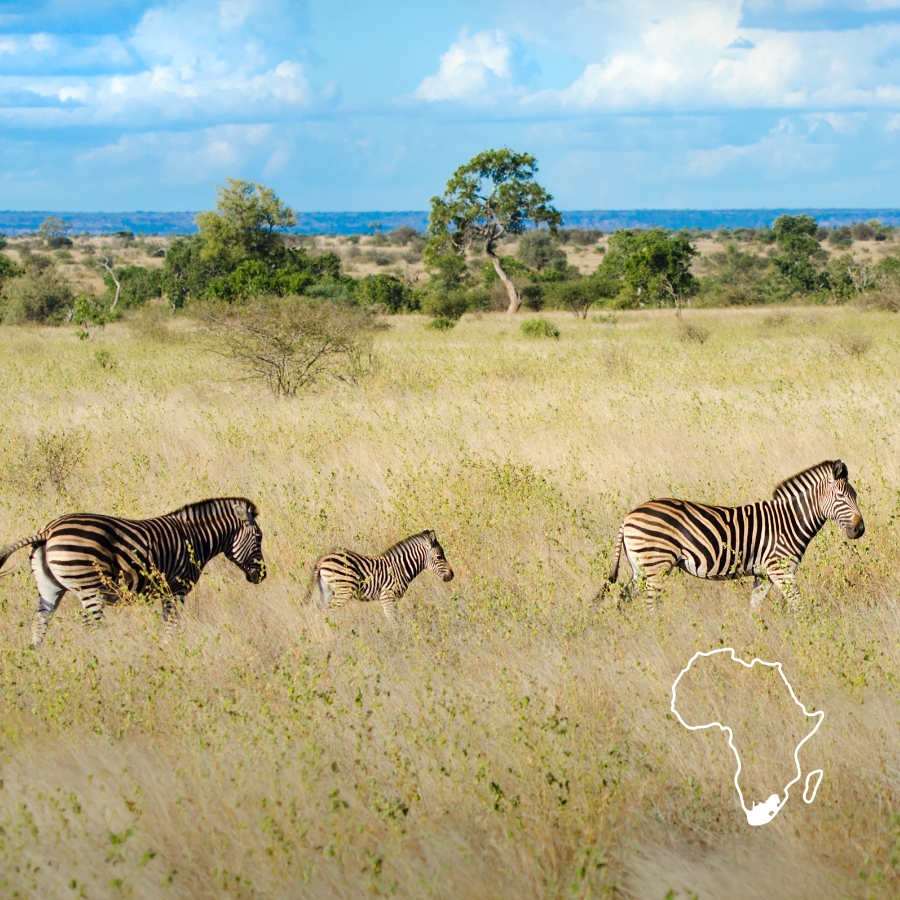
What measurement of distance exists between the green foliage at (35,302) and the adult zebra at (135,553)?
2990 cm

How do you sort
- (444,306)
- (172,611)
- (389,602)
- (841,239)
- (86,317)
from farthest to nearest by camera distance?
(841,239)
(444,306)
(86,317)
(389,602)
(172,611)

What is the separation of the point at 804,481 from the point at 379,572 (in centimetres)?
292

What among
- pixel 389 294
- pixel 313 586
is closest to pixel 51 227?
pixel 389 294

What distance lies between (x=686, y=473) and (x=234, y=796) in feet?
21.6

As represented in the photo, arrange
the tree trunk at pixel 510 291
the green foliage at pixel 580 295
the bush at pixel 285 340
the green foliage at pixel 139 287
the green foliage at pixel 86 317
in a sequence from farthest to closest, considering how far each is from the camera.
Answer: the green foliage at pixel 139 287 → the tree trunk at pixel 510 291 → the green foliage at pixel 580 295 → the green foliage at pixel 86 317 → the bush at pixel 285 340

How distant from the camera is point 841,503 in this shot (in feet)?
20.3

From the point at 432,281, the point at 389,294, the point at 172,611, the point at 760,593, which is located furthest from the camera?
the point at 432,281

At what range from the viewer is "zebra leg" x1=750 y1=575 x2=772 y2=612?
6005mm

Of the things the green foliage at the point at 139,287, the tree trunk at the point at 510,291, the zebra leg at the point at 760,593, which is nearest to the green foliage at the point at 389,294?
the tree trunk at the point at 510,291

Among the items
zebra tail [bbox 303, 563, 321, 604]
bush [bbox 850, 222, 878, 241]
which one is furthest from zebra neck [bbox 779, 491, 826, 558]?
bush [bbox 850, 222, 878, 241]

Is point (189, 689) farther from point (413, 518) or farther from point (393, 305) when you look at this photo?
point (393, 305)

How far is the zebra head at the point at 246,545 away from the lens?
6.51 m

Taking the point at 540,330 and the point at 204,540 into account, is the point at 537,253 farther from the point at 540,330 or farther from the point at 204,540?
the point at 204,540

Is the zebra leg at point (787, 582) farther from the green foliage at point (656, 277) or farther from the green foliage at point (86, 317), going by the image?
the green foliage at point (656, 277)
